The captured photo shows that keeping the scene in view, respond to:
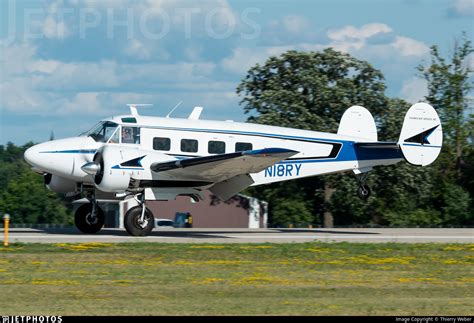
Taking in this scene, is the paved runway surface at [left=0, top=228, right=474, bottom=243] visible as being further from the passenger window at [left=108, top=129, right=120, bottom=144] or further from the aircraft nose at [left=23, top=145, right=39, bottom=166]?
the passenger window at [left=108, top=129, right=120, bottom=144]

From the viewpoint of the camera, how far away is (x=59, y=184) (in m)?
25.9

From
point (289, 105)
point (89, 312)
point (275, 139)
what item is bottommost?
point (89, 312)

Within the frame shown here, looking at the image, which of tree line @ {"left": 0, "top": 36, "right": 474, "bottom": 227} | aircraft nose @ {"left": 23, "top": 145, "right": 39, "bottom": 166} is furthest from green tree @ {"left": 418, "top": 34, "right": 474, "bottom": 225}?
aircraft nose @ {"left": 23, "top": 145, "right": 39, "bottom": 166}

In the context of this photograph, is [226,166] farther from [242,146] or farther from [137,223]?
[137,223]

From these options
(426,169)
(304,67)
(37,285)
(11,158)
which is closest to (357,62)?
(304,67)

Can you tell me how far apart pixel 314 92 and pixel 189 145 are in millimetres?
17688

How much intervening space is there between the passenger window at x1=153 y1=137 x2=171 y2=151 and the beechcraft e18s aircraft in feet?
0.10

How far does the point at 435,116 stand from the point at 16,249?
1444cm

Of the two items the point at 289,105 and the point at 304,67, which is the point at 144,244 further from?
the point at 304,67

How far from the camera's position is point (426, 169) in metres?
43.0

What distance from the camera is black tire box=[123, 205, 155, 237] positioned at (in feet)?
80.0

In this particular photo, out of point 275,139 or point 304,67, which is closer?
point 275,139

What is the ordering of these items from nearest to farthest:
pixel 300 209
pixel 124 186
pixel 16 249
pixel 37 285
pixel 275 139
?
pixel 37 285 → pixel 16 249 → pixel 124 186 → pixel 275 139 → pixel 300 209

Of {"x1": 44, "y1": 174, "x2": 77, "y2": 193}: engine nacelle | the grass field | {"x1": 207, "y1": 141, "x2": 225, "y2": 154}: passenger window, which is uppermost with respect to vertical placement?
{"x1": 207, "y1": 141, "x2": 225, "y2": 154}: passenger window
